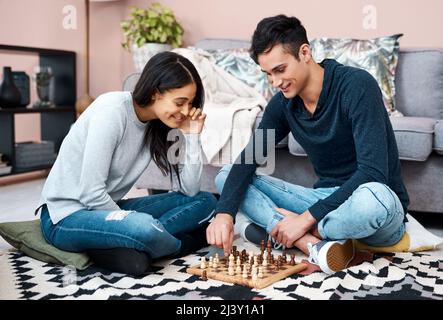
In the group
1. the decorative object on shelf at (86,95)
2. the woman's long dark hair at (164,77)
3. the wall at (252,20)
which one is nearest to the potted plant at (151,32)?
the wall at (252,20)

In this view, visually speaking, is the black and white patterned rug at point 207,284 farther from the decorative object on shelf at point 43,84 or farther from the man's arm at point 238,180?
the decorative object on shelf at point 43,84

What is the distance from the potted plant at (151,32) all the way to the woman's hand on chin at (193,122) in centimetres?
181

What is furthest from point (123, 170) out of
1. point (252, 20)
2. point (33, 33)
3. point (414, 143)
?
point (33, 33)

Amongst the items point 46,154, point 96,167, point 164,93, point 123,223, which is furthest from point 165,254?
point 46,154

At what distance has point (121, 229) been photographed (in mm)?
1664

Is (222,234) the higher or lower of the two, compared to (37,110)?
lower

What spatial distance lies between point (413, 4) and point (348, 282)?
2.16 meters

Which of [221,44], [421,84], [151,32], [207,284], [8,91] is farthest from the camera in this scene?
[151,32]

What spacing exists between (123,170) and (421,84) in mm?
1748

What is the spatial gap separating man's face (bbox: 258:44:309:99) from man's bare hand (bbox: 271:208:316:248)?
1.30 feet

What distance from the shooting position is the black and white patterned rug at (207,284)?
1.51 meters

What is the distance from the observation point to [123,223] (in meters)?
1.67

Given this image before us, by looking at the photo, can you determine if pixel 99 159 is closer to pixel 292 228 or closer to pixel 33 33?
pixel 292 228

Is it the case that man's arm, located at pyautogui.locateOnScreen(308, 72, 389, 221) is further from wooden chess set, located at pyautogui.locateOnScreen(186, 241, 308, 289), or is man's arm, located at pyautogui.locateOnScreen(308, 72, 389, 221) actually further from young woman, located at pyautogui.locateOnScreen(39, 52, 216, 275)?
young woman, located at pyautogui.locateOnScreen(39, 52, 216, 275)
